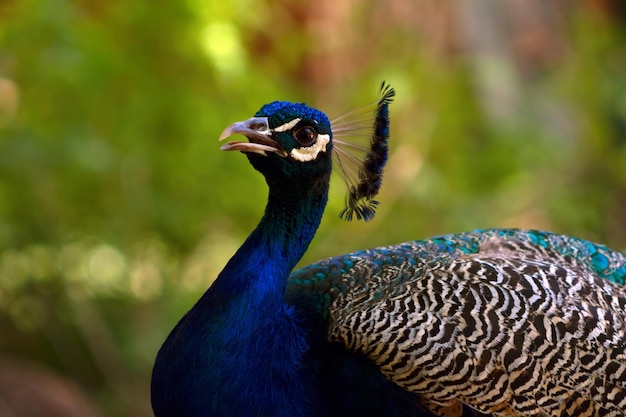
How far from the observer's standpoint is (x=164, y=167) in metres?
4.32

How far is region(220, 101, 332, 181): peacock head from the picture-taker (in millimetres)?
2082

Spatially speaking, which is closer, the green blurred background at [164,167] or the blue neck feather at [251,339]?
the blue neck feather at [251,339]

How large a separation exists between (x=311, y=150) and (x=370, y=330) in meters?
0.48

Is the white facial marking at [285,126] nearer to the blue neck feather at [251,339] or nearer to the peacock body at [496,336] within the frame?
the blue neck feather at [251,339]

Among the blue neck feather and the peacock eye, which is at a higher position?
the peacock eye

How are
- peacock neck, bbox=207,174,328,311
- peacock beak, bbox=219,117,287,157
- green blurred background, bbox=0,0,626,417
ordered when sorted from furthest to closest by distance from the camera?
green blurred background, bbox=0,0,626,417 < peacock neck, bbox=207,174,328,311 < peacock beak, bbox=219,117,287,157

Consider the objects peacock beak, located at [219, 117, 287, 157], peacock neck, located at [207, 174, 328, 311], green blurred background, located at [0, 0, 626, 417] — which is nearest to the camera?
peacock beak, located at [219, 117, 287, 157]

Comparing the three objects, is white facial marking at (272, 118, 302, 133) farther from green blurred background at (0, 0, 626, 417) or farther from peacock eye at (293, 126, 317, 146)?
green blurred background at (0, 0, 626, 417)

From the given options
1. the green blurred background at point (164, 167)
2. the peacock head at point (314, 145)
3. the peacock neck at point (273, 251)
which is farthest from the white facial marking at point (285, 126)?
the green blurred background at point (164, 167)

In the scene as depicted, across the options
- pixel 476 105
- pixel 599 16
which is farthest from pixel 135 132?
pixel 599 16

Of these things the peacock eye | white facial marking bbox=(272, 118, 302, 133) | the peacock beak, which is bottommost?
the peacock beak

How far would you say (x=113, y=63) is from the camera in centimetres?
405

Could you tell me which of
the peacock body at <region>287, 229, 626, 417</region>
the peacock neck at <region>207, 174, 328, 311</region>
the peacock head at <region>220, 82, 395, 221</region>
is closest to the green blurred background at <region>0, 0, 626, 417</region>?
the peacock head at <region>220, 82, 395, 221</region>

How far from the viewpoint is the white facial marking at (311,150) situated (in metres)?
2.13
